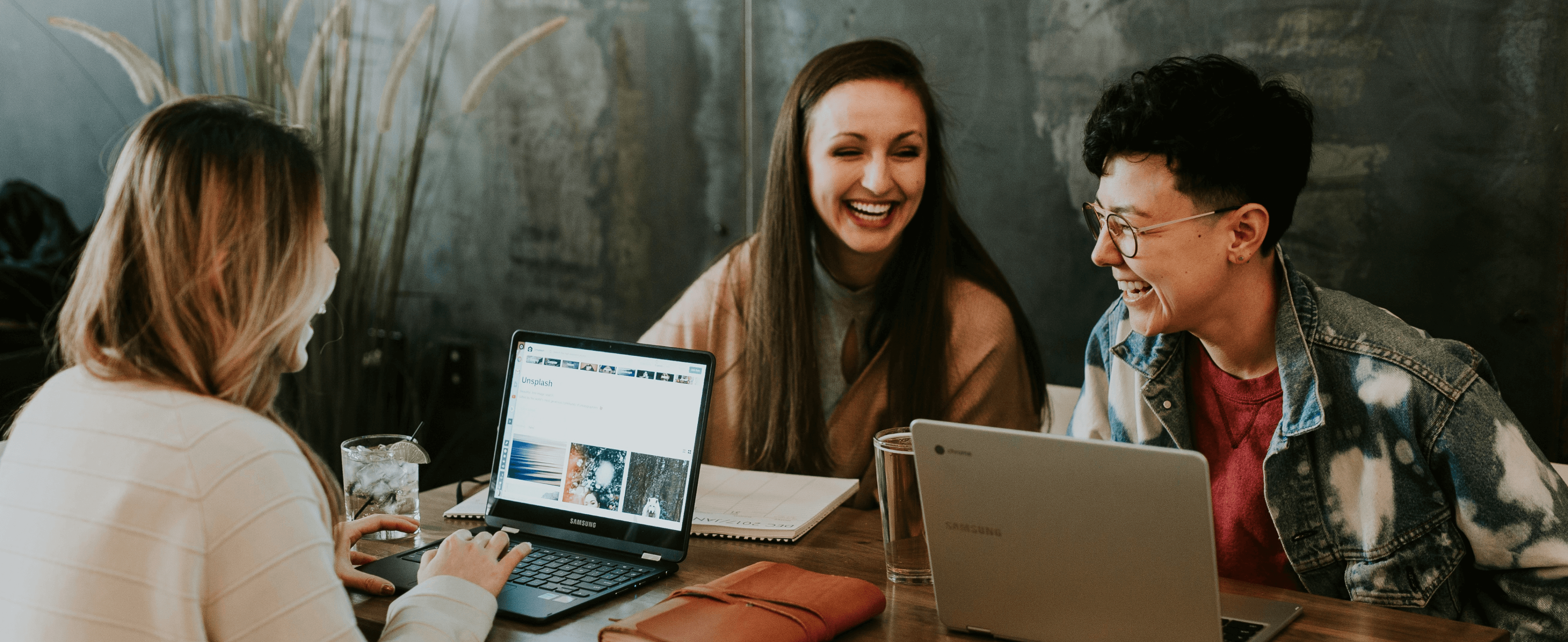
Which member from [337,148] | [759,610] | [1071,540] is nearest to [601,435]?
[759,610]

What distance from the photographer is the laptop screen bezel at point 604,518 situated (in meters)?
1.41

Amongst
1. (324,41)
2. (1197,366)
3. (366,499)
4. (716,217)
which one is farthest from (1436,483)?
(324,41)

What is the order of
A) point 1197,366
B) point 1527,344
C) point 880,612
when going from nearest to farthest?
1. point 880,612
2. point 1197,366
3. point 1527,344

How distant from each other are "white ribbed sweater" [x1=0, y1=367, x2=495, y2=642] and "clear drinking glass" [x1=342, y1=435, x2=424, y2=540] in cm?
55

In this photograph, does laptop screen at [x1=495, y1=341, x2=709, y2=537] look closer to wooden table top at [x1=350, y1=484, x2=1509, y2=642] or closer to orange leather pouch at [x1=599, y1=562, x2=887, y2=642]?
wooden table top at [x1=350, y1=484, x2=1509, y2=642]

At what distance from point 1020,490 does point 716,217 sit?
2238 millimetres

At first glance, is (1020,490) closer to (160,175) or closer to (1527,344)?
(160,175)

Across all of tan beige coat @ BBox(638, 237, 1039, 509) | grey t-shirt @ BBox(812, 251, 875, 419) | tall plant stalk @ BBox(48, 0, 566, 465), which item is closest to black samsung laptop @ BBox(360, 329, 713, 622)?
tan beige coat @ BBox(638, 237, 1039, 509)

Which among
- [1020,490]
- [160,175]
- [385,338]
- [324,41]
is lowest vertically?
[385,338]

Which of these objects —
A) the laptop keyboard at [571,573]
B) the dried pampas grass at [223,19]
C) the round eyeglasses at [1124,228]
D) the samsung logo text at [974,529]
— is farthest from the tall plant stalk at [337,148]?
the samsung logo text at [974,529]

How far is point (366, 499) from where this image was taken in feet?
5.13

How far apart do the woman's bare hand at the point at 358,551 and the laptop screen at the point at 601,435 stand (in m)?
0.14

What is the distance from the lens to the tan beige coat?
6.84 ft

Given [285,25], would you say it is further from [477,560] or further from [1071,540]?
[1071,540]
